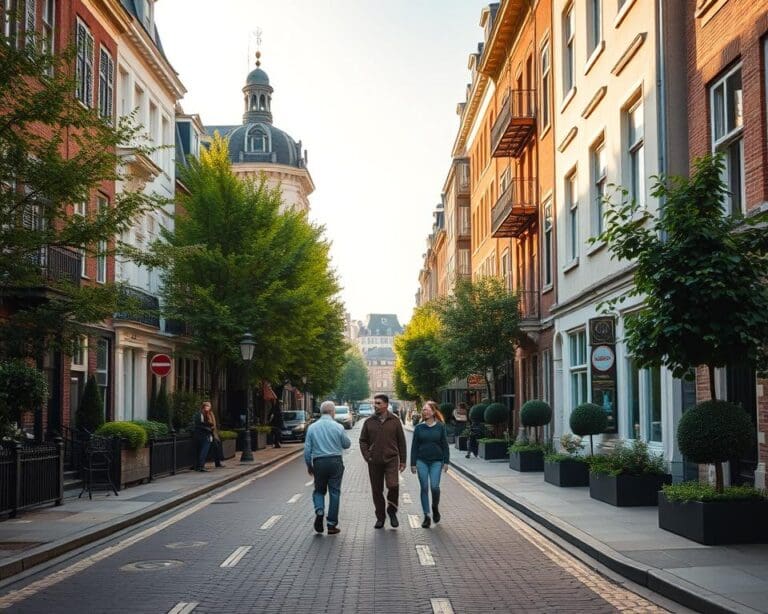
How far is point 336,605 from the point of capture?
844 cm

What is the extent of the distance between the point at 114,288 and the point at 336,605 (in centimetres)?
732

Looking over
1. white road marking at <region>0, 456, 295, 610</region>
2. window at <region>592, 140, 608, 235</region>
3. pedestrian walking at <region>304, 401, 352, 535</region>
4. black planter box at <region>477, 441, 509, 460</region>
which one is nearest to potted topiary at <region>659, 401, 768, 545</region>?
pedestrian walking at <region>304, 401, 352, 535</region>

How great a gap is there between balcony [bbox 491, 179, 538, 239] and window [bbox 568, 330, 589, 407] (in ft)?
19.0

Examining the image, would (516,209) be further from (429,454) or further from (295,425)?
(295,425)

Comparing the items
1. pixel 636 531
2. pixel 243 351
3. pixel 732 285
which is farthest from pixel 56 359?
pixel 732 285

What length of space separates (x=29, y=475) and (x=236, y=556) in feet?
18.1

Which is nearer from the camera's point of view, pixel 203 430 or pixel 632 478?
pixel 632 478

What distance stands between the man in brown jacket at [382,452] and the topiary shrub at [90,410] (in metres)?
12.2

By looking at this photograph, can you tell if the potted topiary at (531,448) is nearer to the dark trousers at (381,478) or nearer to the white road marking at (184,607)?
the dark trousers at (381,478)

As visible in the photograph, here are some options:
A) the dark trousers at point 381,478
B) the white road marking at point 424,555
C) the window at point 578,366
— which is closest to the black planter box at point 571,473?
the window at point 578,366

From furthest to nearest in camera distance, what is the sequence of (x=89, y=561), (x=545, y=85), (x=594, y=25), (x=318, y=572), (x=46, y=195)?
1. (x=545, y=85)
2. (x=594, y=25)
3. (x=46, y=195)
4. (x=89, y=561)
5. (x=318, y=572)

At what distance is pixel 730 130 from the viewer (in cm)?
1493

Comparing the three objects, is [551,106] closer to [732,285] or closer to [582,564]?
[732,285]

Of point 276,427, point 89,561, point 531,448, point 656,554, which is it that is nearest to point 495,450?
point 531,448
